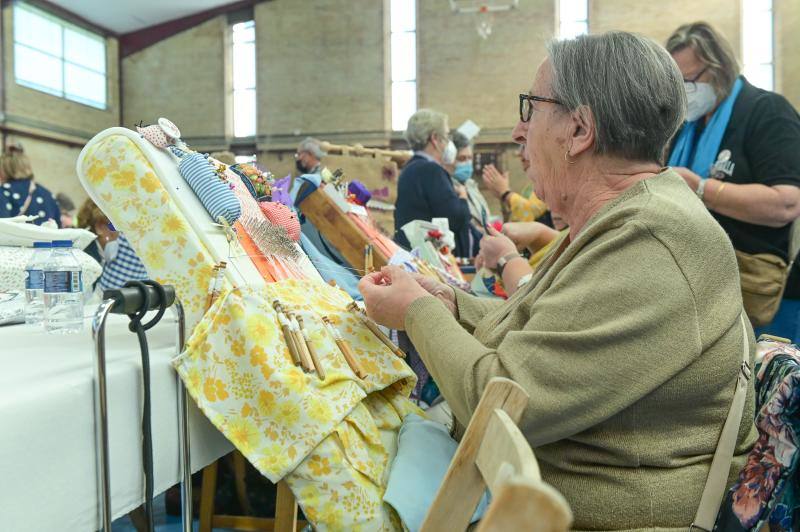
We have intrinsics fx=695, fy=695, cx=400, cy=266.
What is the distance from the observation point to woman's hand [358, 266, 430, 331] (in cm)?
140

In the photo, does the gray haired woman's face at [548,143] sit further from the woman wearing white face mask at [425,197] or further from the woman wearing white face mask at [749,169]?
the woman wearing white face mask at [425,197]

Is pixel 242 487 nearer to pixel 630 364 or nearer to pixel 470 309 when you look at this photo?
pixel 470 309

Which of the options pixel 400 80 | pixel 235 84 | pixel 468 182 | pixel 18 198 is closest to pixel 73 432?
pixel 468 182

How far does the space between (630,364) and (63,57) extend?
562 inches

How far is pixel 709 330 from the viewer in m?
1.13

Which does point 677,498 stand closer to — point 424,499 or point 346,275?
point 424,499

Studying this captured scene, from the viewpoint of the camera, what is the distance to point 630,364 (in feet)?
3.53

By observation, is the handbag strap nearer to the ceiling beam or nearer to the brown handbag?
the brown handbag

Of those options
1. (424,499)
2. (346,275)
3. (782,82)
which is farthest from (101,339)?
(782,82)

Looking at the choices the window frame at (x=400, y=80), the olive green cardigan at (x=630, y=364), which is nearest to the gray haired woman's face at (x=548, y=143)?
the olive green cardigan at (x=630, y=364)

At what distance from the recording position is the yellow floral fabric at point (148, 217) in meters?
1.46

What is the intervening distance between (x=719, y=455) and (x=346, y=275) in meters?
1.51

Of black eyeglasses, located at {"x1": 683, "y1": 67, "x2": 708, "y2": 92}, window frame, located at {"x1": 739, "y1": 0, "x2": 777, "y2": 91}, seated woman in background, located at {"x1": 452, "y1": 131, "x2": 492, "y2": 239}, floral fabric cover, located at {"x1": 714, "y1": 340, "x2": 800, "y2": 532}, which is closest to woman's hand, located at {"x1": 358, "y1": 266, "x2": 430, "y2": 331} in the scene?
floral fabric cover, located at {"x1": 714, "y1": 340, "x2": 800, "y2": 532}

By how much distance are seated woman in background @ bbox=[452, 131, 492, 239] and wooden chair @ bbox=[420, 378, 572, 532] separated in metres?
4.06
